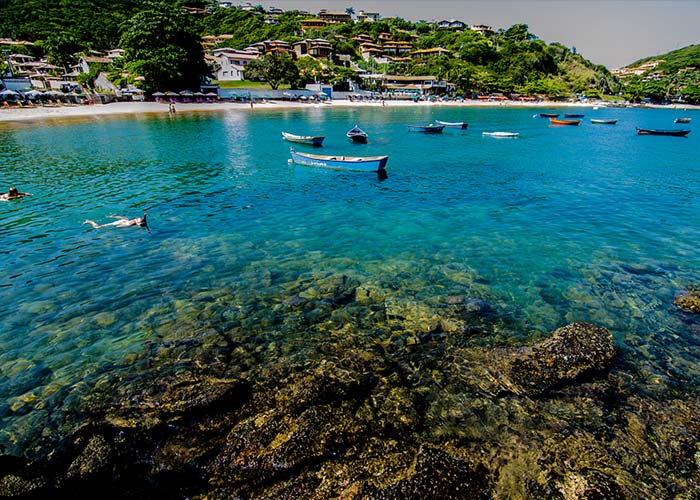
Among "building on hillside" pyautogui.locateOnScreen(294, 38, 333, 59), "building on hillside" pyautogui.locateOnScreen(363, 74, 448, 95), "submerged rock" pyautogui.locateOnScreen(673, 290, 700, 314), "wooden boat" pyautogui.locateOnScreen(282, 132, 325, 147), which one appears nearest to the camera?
"submerged rock" pyautogui.locateOnScreen(673, 290, 700, 314)

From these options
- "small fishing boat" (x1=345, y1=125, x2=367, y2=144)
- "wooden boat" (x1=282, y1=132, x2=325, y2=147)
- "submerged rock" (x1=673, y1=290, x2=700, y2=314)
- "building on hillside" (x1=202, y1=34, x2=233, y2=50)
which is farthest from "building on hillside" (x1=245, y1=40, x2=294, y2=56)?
"submerged rock" (x1=673, y1=290, x2=700, y2=314)

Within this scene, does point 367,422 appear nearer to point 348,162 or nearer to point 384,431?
point 384,431

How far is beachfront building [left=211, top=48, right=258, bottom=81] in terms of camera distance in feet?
468

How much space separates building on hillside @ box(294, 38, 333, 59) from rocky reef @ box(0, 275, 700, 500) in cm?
18463

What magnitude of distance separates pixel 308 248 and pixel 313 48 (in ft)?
586

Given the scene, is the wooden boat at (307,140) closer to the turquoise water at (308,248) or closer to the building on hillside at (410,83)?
the turquoise water at (308,248)

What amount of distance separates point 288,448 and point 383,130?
234 feet

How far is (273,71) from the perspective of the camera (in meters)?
128

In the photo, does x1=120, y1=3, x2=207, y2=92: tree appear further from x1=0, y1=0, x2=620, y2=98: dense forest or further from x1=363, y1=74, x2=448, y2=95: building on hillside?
x1=363, y1=74, x2=448, y2=95: building on hillside

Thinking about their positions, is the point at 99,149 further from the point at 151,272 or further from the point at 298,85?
the point at 298,85

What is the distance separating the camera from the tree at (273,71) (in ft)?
419

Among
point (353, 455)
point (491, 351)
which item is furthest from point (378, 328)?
point (353, 455)

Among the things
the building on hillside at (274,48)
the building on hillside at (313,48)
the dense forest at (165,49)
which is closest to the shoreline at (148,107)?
the dense forest at (165,49)

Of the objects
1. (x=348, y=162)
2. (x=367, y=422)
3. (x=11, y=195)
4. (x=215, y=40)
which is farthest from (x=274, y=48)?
(x=367, y=422)
